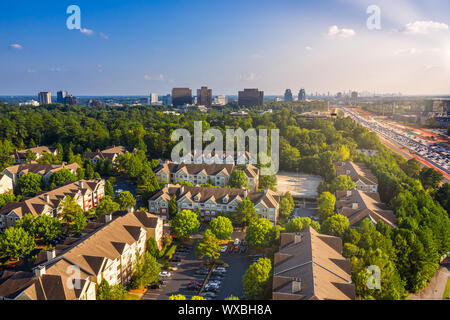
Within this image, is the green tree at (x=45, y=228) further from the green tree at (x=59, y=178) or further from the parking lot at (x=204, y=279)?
the green tree at (x=59, y=178)

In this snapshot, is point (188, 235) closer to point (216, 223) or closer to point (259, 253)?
point (216, 223)

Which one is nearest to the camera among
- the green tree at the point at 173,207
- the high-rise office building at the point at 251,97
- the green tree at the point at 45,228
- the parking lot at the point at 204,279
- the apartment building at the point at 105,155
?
the parking lot at the point at 204,279

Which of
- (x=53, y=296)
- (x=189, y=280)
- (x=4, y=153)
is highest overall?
(x=4, y=153)

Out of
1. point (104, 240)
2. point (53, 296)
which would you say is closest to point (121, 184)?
point (104, 240)

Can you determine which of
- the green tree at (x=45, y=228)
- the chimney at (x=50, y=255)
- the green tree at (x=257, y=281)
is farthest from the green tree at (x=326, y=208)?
the green tree at (x=45, y=228)

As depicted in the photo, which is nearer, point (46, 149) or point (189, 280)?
point (189, 280)

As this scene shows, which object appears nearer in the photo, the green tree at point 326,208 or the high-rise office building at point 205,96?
the green tree at point 326,208

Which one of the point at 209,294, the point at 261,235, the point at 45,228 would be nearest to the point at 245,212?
the point at 261,235
